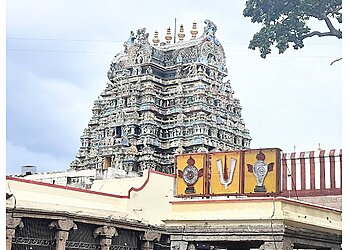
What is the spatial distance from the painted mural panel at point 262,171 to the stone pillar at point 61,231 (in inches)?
203

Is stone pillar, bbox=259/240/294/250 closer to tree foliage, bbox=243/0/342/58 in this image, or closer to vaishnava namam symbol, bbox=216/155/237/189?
vaishnava namam symbol, bbox=216/155/237/189

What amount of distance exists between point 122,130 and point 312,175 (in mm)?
26380

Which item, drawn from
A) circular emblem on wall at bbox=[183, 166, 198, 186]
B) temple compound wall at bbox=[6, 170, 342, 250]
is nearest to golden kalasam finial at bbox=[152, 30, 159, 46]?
temple compound wall at bbox=[6, 170, 342, 250]

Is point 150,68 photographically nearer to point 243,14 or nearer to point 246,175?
point 243,14

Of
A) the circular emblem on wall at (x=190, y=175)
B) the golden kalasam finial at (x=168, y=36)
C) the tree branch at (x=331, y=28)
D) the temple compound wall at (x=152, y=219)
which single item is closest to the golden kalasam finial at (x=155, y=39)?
the golden kalasam finial at (x=168, y=36)

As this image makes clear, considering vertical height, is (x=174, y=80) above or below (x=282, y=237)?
above

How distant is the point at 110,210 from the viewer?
Answer: 15.9m

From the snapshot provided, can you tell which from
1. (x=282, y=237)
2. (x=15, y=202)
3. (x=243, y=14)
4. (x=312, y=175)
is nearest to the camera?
(x=282, y=237)

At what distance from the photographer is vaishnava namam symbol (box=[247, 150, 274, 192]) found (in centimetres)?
1070

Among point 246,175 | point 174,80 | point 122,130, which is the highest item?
point 174,80

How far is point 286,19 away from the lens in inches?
600

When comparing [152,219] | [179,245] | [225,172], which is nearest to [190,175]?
[225,172]

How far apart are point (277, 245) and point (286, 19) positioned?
23.9ft
